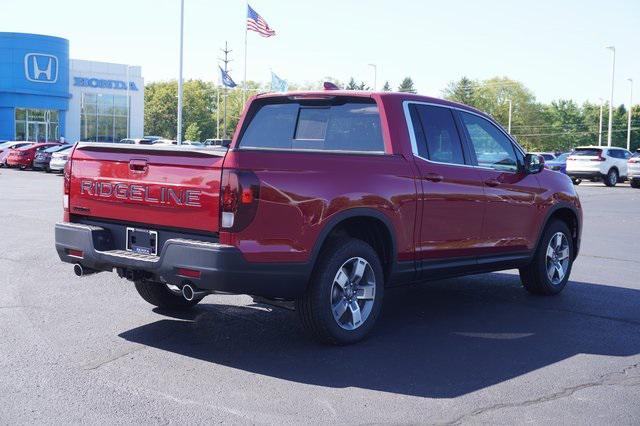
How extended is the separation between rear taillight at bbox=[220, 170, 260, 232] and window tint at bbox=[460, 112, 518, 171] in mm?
2730

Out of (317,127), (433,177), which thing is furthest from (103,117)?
(433,177)

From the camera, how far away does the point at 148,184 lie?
561 cm

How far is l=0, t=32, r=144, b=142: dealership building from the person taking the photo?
57.5 m

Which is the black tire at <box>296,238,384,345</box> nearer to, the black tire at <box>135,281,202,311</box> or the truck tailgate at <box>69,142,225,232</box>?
the truck tailgate at <box>69,142,225,232</box>

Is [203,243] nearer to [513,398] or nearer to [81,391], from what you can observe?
[81,391]

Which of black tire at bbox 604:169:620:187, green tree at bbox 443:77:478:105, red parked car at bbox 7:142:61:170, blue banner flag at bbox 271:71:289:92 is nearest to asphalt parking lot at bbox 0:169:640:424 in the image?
black tire at bbox 604:169:620:187

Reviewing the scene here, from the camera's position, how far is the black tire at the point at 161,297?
6.93 m

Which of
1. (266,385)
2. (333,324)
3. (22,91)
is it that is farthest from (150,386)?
(22,91)

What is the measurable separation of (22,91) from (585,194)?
1708 inches

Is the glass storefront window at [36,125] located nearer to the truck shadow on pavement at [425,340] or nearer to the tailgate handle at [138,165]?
the truck shadow on pavement at [425,340]

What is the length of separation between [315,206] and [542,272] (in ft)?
11.5

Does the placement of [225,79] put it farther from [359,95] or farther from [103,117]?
[359,95]

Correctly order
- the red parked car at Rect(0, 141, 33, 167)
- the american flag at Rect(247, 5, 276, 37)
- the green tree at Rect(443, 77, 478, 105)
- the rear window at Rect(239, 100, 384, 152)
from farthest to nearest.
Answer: the green tree at Rect(443, 77, 478, 105)
the red parked car at Rect(0, 141, 33, 167)
the american flag at Rect(247, 5, 276, 37)
the rear window at Rect(239, 100, 384, 152)

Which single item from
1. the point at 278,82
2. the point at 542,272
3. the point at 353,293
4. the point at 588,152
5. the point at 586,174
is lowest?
the point at 542,272
